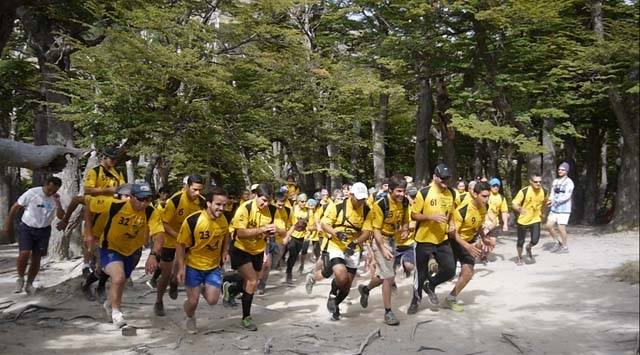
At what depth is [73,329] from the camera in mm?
6418

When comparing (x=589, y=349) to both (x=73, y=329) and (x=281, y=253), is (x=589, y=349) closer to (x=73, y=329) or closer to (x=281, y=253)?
(x=73, y=329)

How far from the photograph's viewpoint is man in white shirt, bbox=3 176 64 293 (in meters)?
8.16

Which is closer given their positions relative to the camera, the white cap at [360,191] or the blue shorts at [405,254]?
the white cap at [360,191]

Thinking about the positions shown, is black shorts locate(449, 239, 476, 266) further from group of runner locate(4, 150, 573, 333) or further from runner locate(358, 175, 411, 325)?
runner locate(358, 175, 411, 325)

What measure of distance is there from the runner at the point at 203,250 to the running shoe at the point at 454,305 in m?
3.12

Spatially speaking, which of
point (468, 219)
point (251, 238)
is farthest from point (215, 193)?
point (468, 219)

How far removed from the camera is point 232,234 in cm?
674

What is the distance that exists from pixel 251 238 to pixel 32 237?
3.74m

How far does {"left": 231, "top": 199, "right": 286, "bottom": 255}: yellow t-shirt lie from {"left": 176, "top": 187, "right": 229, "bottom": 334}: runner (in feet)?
1.06

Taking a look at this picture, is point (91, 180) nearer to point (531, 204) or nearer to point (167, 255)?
point (167, 255)

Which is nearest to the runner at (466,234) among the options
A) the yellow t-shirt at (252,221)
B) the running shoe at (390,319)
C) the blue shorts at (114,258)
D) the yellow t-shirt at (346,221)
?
the running shoe at (390,319)

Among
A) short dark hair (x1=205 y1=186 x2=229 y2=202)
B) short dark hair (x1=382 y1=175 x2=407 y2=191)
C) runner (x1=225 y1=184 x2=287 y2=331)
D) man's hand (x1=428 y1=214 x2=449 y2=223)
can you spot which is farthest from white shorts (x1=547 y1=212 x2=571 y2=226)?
short dark hair (x1=205 y1=186 x2=229 y2=202)

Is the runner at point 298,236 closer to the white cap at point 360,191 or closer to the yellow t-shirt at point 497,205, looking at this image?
the white cap at point 360,191

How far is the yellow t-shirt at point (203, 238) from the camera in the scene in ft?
20.0
